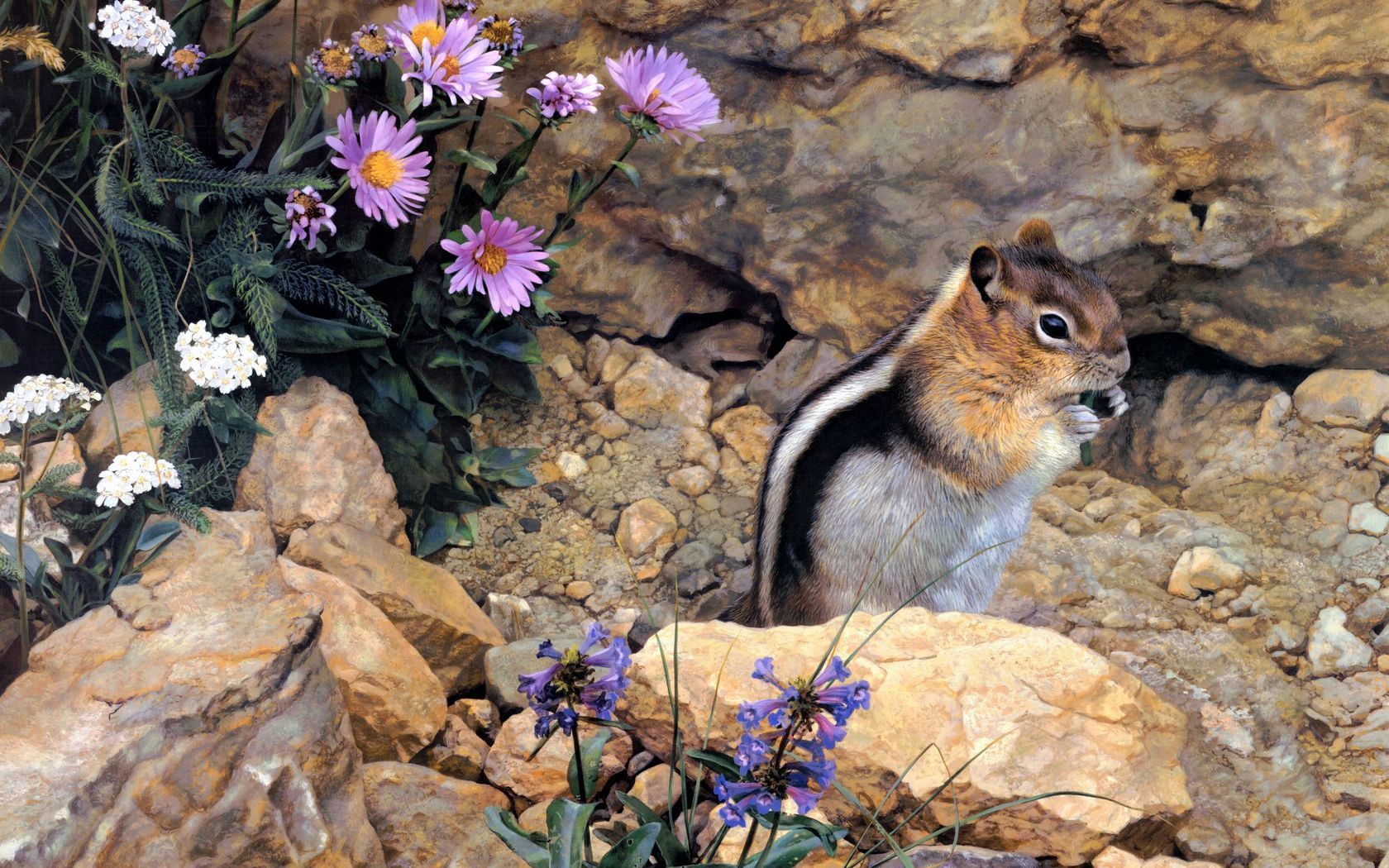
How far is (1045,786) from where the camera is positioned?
8.99 feet

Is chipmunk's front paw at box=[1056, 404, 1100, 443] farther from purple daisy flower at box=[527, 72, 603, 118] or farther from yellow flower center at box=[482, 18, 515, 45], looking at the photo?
yellow flower center at box=[482, 18, 515, 45]

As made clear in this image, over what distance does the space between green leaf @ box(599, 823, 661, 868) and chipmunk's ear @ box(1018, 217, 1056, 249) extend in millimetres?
2443

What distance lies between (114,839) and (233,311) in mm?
1497

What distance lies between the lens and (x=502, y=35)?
3305 mm

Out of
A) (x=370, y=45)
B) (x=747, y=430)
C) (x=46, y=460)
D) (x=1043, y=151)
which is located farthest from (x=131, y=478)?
(x=1043, y=151)

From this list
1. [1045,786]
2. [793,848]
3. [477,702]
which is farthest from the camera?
[477,702]

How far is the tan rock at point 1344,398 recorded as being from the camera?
3.86m

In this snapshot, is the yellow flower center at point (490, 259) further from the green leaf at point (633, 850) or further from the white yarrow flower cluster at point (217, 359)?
the green leaf at point (633, 850)

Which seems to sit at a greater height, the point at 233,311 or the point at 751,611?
the point at 233,311

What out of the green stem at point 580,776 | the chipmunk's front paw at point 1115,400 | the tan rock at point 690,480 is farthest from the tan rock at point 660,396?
the green stem at point 580,776

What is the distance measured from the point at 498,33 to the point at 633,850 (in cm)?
226

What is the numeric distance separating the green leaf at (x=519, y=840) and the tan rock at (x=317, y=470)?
1.40 meters

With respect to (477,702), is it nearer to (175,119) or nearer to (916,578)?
(916,578)

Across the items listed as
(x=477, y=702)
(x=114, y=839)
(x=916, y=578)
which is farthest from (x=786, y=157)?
(x=114, y=839)
